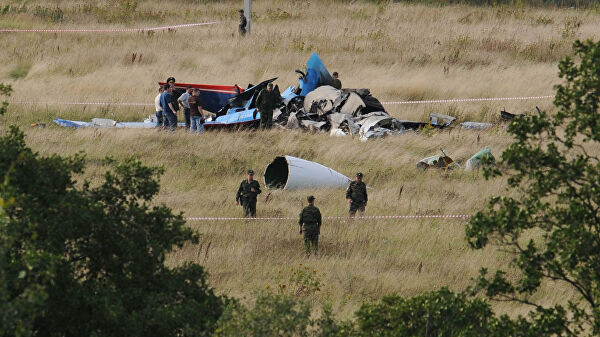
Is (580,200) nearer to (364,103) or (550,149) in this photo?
(550,149)

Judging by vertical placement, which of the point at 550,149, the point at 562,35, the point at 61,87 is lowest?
the point at 61,87

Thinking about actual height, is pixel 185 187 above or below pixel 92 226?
below

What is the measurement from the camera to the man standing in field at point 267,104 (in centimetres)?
2188

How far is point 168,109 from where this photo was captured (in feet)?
72.6

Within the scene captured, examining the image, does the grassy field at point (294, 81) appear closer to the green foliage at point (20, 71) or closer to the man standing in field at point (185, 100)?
the green foliage at point (20, 71)

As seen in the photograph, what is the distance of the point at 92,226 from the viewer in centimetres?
873

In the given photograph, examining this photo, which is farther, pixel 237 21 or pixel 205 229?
pixel 237 21

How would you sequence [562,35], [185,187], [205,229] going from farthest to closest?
[562,35], [185,187], [205,229]

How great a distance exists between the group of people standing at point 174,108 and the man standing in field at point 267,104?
146 cm

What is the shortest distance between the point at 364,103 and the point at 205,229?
8.30 m

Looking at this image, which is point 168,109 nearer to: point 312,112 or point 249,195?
point 312,112

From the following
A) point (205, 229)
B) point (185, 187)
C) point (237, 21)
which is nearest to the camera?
point (205, 229)

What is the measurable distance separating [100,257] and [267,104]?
1341cm

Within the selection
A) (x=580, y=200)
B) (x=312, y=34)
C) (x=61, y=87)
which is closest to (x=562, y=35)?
(x=312, y=34)
